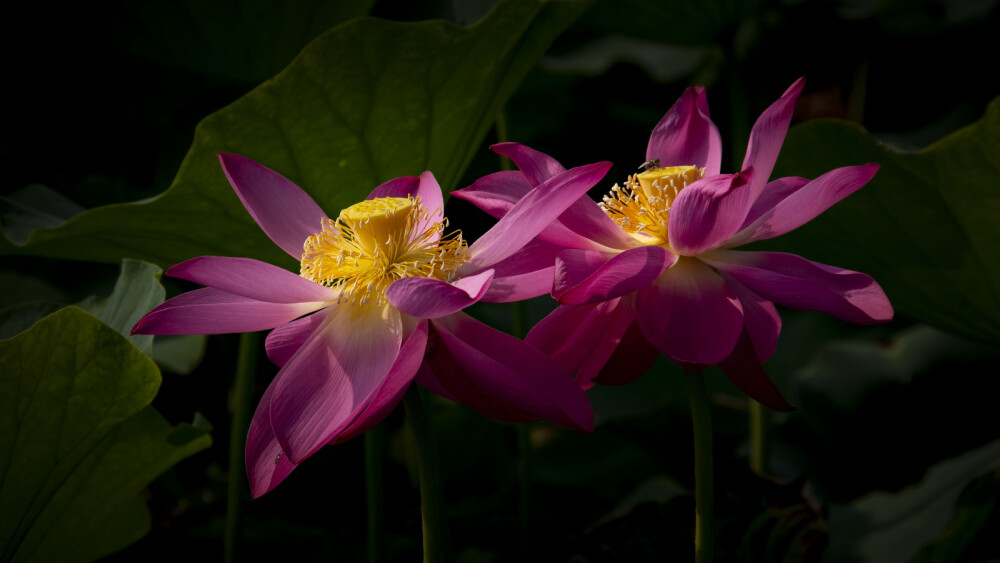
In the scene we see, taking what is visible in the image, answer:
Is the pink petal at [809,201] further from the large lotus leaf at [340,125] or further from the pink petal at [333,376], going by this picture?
the large lotus leaf at [340,125]

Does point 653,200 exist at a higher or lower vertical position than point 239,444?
higher

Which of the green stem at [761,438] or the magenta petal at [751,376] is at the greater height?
the magenta petal at [751,376]

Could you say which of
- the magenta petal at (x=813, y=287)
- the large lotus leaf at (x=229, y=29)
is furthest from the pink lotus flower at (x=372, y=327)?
the large lotus leaf at (x=229, y=29)

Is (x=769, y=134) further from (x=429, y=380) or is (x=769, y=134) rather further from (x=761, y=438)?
(x=761, y=438)

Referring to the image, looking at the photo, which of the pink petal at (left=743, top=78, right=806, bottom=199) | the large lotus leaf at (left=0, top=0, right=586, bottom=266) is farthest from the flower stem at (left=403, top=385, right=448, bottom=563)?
the large lotus leaf at (left=0, top=0, right=586, bottom=266)

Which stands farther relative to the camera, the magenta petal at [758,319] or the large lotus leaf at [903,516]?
the large lotus leaf at [903,516]

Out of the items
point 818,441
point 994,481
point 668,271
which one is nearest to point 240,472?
point 668,271

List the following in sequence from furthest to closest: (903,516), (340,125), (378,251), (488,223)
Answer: (488,223)
(903,516)
(340,125)
(378,251)

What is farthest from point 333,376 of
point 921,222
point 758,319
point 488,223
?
point 488,223
